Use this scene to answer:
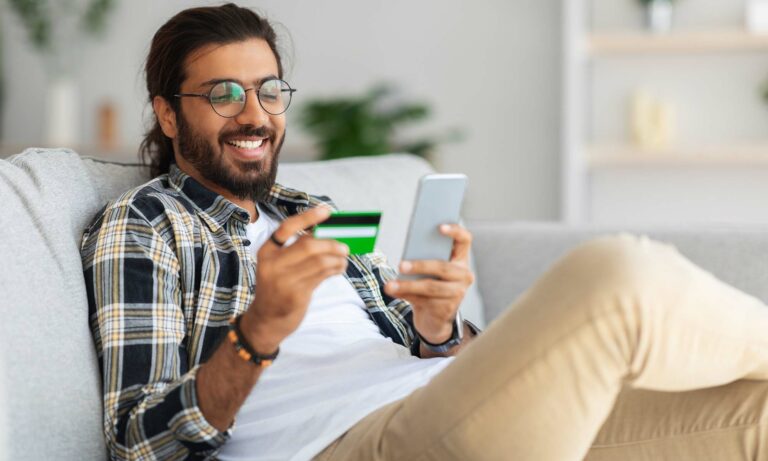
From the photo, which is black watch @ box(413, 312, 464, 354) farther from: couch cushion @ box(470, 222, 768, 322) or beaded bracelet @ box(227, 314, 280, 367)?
couch cushion @ box(470, 222, 768, 322)

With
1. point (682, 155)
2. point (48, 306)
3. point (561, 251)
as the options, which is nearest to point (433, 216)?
point (48, 306)

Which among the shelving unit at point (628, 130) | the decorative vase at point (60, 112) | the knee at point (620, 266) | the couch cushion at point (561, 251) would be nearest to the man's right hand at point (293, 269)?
the knee at point (620, 266)

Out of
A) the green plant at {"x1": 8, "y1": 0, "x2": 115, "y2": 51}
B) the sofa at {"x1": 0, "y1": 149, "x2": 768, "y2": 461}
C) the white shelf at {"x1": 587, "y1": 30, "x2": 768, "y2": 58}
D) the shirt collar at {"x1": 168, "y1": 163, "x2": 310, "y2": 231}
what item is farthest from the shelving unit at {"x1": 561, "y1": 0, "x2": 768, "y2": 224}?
the shirt collar at {"x1": 168, "y1": 163, "x2": 310, "y2": 231}

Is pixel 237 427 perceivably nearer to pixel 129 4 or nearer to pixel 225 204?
pixel 225 204

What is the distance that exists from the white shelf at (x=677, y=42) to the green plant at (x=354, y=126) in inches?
30.2

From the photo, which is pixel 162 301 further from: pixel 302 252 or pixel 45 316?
pixel 302 252

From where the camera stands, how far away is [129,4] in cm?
512

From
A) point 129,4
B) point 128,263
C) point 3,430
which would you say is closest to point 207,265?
point 128,263

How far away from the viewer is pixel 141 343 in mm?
1366

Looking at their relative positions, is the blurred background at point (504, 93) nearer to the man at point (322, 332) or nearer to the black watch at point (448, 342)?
the man at point (322, 332)

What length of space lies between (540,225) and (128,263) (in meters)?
1.14

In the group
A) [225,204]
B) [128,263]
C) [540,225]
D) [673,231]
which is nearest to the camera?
[128,263]

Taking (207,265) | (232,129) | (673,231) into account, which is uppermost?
(232,129)

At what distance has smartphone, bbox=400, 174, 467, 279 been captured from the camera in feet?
4.39
